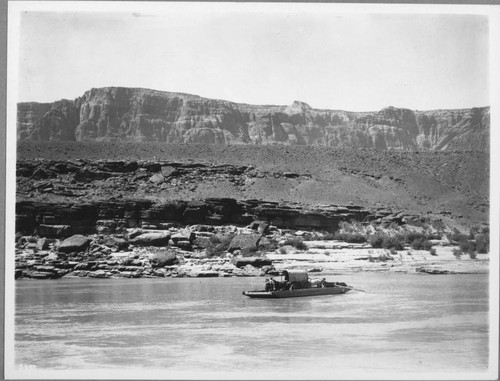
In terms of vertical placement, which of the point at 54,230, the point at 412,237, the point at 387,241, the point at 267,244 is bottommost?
the point at 267,244

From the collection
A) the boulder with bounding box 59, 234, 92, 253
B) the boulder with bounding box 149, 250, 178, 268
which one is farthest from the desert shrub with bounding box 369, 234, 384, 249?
the boulder with bounding box 59, 234, 92, 253

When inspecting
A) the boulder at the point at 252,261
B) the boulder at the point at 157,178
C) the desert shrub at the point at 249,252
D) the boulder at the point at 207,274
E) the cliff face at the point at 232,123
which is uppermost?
the cliff face at the point at 232,123

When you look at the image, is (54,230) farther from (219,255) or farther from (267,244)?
(267,244)

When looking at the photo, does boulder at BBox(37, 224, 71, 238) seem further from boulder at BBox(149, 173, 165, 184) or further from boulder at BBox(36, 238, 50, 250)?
boulder at BBox(149, 173, 165, 184)

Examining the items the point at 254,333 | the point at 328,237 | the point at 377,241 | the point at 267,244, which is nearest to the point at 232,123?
the point at 267,244

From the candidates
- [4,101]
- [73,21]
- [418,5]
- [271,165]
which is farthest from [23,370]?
[271,165]

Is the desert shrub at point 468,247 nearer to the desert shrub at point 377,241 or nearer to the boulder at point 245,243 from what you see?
the desert shrub at point 377,241

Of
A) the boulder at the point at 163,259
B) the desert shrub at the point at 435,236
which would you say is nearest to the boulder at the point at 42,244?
the boulder at the point at 163,259
